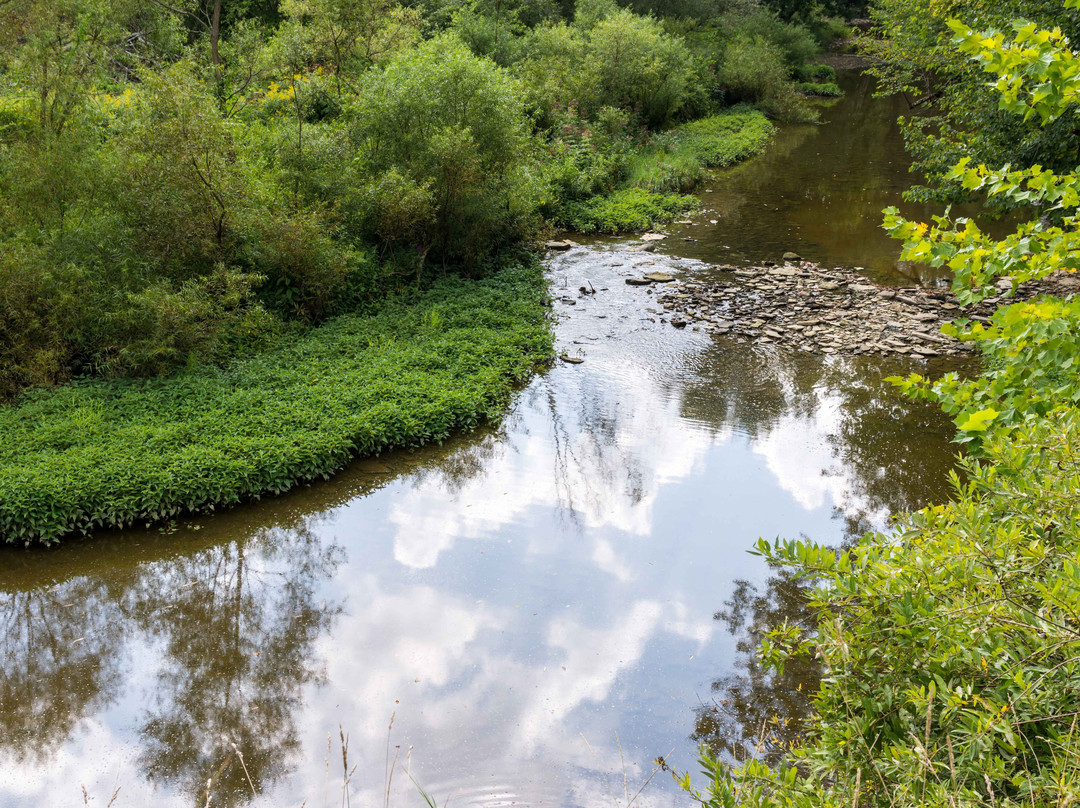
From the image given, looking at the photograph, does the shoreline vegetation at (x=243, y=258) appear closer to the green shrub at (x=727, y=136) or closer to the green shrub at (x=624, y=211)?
the green shrub at (x=624, y=211)

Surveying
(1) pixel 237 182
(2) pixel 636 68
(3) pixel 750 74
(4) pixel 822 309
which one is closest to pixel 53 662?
(1) pixel 237 182

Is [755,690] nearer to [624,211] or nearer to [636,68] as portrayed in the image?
[624,211]

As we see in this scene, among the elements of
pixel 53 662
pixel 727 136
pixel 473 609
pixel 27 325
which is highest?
pixel 727 136

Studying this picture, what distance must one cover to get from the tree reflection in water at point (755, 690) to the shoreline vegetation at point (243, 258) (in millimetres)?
4284

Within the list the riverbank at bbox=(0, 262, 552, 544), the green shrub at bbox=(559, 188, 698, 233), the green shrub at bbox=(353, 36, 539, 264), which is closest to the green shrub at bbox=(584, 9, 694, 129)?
the green shrub at bbox=(559, 188, 698, 233)

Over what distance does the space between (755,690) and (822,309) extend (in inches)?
354

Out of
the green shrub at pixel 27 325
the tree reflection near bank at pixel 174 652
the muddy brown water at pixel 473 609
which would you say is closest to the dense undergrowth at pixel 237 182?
the green shrub at pixel 27 325

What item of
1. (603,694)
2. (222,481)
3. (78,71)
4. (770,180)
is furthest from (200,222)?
(770,180)

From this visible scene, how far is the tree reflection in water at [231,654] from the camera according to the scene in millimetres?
5180

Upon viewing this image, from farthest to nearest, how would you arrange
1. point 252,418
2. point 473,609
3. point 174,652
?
point 252,418
point 473,609
point 174,652

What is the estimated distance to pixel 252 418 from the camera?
865 cm

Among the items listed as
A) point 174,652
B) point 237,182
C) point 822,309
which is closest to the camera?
point 174,652

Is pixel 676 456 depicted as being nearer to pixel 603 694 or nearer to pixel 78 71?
pixel 603 694

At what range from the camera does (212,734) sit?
539cm
